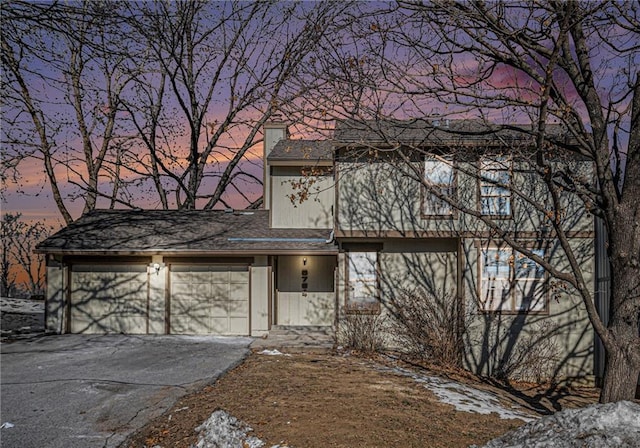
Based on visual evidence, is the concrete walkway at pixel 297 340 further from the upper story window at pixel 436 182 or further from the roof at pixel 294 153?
the roof at pixel 294 153

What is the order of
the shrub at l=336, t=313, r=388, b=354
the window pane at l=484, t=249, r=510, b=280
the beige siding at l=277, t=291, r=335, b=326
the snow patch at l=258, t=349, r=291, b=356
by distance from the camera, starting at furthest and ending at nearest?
the beige siding at l=277, t=291, r=335, b=326 < the window pane at l=484, t=249, r=510, b=280 < the shrub at l=336, t=313, r=388, b=354 < the snow patch at l=258, t=349, r=291, b=356

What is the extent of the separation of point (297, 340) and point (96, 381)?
5.57 metres

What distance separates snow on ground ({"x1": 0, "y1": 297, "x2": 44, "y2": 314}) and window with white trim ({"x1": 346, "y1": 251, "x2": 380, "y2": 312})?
14.1 meters

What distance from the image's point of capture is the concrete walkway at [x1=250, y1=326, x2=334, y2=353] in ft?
44.2

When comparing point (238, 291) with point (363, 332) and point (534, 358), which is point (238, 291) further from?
point (534, 358)

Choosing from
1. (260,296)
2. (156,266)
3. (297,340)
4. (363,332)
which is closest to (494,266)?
(363,332)

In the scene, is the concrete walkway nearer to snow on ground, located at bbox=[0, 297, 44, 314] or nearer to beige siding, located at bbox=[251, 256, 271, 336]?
beige siding, located at bbox=[251, 256, 271, 336]

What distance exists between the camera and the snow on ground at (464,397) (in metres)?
8.34

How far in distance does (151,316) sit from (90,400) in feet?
24.4

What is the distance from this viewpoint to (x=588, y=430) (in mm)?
4738

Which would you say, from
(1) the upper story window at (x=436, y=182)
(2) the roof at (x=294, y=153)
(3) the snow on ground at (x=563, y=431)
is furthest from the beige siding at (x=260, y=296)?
(3) the snow on ground at (x=563, y=431)

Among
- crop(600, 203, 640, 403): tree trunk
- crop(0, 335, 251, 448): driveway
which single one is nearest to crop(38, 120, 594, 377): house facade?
crop(0, 335, 251, 448): driveway

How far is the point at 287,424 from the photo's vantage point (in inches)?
269

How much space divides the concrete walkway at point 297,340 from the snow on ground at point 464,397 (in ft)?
8.71
